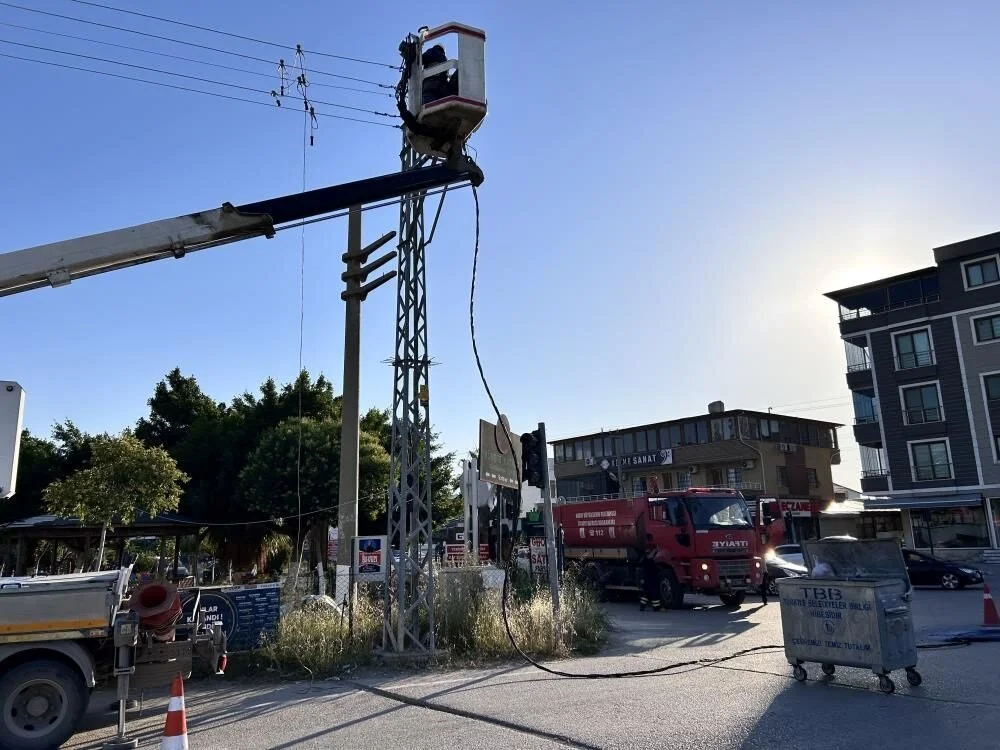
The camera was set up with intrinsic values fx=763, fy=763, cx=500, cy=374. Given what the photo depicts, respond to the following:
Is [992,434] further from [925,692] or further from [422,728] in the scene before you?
[422,728]

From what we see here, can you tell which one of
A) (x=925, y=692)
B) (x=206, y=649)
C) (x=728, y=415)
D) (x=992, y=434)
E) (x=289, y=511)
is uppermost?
(x=728, y=415)

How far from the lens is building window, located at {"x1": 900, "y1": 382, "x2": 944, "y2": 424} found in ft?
130

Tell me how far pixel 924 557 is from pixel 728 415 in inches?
1080

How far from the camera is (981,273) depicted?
38594 mm

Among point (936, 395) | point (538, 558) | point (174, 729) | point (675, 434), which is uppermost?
point (675, 434)

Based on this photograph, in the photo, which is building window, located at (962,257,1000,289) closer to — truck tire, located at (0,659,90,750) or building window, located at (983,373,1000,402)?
building window, located at (983,373,1000,402)

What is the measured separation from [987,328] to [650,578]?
93.8ft

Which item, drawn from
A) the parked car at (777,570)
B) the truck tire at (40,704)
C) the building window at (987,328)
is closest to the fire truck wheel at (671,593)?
the parked car at (777,570)

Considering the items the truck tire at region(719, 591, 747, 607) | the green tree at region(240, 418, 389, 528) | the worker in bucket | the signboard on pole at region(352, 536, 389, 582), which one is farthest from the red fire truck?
the green tree at region(240, 418, 389, 528)

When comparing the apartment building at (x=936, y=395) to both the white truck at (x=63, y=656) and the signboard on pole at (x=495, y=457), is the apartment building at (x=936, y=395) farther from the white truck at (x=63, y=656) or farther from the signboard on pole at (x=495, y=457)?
the white truck at (x=63, y=656)

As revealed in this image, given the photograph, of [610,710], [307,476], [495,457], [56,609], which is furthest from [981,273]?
[56,609]

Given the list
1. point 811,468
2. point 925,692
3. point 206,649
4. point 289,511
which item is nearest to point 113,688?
point 206,649

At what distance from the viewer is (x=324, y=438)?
29891 millimetres

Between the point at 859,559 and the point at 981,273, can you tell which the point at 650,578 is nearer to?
the point at 859,559
